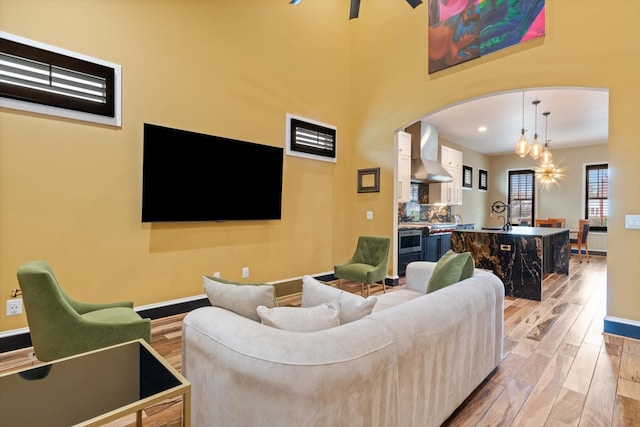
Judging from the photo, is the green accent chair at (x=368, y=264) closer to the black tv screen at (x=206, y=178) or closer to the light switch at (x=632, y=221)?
the black tv screen at (x=206, y=178)

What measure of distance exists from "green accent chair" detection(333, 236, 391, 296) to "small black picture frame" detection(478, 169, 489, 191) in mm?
6932

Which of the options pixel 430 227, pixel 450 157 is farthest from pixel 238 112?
pixel 450 157

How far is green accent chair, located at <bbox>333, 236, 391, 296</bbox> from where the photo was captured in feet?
12.5

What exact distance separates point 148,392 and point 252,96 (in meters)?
3.74

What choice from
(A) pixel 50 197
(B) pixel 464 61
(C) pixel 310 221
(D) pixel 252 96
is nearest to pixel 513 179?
(B) pixel 464 61

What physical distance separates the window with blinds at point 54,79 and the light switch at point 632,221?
5.00 meters

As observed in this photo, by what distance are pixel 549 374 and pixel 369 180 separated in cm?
347

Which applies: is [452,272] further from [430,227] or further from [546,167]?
[546,167]

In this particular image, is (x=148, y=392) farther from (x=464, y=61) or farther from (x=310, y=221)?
(x=464, y=61)

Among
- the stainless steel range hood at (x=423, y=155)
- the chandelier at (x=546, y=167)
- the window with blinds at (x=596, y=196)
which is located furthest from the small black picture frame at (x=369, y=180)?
the window with blinds at (x=596, y=196)

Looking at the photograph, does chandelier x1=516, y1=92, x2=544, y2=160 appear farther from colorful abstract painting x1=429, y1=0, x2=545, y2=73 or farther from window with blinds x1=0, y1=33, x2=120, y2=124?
window with blinds x1=0, y1=33, x2=120, y2=124

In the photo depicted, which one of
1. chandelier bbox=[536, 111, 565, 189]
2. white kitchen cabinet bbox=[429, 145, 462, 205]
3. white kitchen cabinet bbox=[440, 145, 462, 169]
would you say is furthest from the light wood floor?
white kitchen cabinet bbox=[440, 145, 462, 169]

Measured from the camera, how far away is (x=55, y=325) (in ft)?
6.28

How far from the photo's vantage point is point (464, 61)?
13.0 feet
